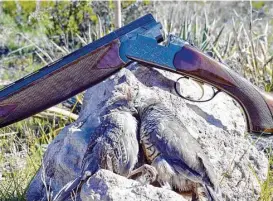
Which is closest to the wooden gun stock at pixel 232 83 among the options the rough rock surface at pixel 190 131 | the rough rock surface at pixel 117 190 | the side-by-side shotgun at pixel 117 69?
the side-by-side shotgun at pixel 117 69

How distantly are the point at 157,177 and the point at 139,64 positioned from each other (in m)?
0.91

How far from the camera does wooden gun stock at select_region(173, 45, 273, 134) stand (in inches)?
159

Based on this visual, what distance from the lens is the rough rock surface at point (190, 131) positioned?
13.4ft

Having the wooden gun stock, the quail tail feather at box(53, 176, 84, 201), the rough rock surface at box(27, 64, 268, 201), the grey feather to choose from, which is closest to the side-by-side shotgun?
the wooden gun stock

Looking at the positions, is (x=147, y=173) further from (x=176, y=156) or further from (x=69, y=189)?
(x=69, y=189)

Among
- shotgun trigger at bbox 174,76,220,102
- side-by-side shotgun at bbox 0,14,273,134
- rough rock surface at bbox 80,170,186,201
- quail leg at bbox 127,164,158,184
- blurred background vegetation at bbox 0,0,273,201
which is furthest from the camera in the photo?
blurred background vegetation at bbox 0,0,273,201

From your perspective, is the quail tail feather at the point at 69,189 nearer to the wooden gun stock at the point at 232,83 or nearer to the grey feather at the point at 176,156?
the grey feather at the point at 176,156

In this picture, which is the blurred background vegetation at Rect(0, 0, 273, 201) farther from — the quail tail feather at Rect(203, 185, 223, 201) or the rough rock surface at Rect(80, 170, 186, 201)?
the rough rock surface at Rect(80, 170, 186, 201)

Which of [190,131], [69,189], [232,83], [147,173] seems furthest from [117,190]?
[232,83]

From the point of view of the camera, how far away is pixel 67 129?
4285 millimetres

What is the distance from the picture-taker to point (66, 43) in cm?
756

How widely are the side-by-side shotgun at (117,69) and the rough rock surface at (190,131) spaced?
0.64 ft

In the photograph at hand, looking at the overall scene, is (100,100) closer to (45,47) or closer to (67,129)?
(67,129)

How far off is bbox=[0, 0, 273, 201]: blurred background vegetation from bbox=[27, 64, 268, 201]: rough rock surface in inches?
5.8
